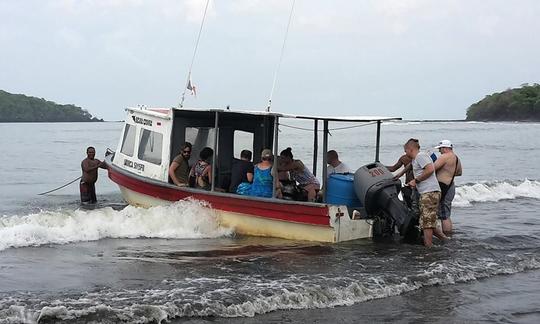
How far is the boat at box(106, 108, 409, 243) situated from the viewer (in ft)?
35.3

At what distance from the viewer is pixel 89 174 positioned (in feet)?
53.3

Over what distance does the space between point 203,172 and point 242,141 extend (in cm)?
144

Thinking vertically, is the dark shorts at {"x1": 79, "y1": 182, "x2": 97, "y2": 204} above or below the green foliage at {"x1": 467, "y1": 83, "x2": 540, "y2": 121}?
below

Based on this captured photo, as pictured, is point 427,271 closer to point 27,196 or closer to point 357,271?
point 357,271

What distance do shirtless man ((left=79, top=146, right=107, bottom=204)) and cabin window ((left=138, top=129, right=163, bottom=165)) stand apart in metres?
2.31

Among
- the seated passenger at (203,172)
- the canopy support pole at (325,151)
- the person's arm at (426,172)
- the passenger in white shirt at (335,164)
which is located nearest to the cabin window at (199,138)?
the seated passenger at (203,172)

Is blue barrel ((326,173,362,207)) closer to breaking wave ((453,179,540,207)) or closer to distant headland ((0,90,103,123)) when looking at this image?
breaking wave ((453,179,540,207))

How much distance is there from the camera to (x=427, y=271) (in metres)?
9.12

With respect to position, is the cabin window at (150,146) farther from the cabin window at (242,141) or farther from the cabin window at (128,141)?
the cabin window at (242,141)

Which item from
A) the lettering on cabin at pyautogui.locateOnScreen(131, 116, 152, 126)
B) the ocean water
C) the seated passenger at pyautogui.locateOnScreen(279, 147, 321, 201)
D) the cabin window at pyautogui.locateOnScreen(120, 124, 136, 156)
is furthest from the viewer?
the cabin window at pyautogui.locateOnScreen(120, 124, 136, 156)

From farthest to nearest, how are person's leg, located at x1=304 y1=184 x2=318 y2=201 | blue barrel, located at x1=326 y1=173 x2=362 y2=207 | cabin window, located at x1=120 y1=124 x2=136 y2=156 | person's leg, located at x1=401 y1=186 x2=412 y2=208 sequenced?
1. cabin window, located at x1=120 y1=124 x2=136 y2=156
2. person's leg, located at x1=304 y1=184 x2=318 y2=201
3. person's leg, located at x1=401 y1=186 x2=412 y2=208
4. blue barrel, located at x1=326 y1=173 x2=362 y2=207

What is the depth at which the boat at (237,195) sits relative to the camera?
10750 mm

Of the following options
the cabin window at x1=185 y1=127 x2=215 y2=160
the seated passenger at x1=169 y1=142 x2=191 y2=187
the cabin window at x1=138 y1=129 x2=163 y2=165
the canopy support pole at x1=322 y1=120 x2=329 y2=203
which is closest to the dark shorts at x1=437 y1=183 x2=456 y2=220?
the canopy support pole at x1=322 y1=120 x2=329 y2=203

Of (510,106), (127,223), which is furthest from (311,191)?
(510,106)
